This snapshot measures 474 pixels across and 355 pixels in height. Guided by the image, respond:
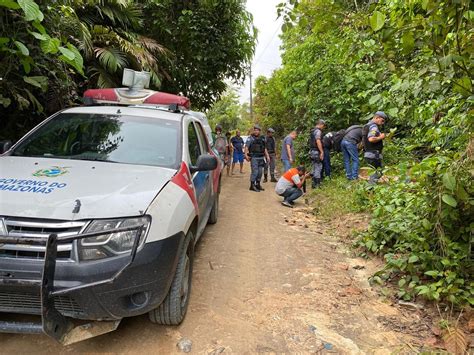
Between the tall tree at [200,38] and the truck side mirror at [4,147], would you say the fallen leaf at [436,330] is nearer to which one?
the truck side mirror at [4,147]

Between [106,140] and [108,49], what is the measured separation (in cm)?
529

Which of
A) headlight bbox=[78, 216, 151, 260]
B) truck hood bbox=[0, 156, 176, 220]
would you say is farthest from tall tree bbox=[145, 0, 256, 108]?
headlight bbox=[78, 216, 151, 260]

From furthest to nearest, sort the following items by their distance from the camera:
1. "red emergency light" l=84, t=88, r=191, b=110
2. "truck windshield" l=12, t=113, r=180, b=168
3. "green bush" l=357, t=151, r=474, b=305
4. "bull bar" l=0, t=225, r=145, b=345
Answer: "red emergency light" l=84, t=88, r=191, b=110
"truck windshield" l=12, t=113, r=180, b=168
"green bush" l=357, t=151, r=474, b=305
"bull bar" l=0, t=225, r=145, b=345

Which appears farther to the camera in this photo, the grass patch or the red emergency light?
the grass patch

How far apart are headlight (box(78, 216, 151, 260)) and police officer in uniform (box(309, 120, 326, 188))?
7255 mm

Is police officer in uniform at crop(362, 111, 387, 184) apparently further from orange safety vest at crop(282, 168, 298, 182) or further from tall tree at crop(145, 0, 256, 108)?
tall tree at crop(145, 0, 256, 108)

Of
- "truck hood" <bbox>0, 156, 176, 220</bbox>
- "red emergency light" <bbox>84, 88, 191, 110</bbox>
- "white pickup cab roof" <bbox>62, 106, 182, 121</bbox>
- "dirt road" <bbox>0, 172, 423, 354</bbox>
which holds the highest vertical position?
"red emergency light" <bbox>84, 88, 191, 110</bbox>

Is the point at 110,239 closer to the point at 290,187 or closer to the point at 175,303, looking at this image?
the point at 175,303

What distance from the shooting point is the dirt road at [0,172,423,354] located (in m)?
2.78

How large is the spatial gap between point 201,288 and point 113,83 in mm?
6161

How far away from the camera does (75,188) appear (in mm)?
2533

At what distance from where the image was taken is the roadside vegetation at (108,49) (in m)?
3.93

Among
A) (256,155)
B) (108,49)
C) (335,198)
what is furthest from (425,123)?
(108,49)

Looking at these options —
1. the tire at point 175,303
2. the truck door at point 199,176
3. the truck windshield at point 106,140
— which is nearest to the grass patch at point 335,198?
the truck door at point 199,176
